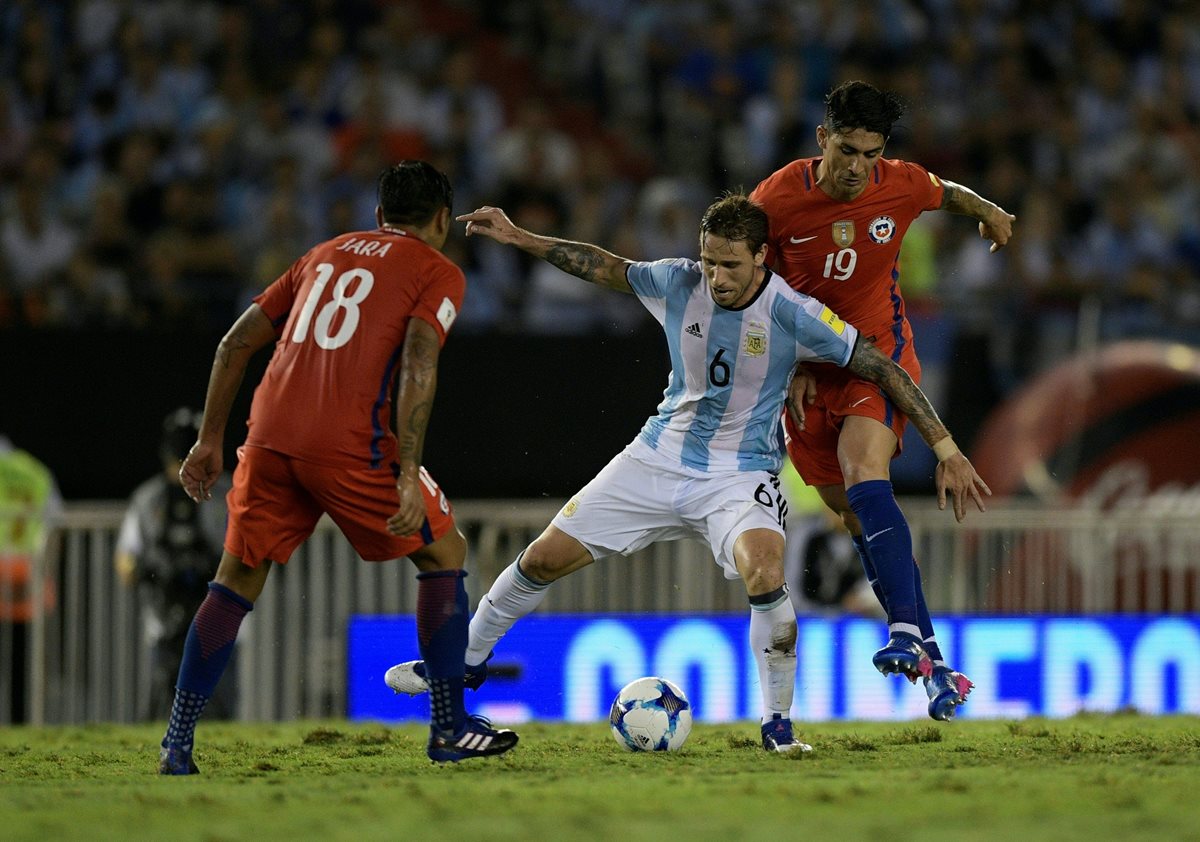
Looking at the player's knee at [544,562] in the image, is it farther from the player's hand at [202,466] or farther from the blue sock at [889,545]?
the player's hand at [202,466]

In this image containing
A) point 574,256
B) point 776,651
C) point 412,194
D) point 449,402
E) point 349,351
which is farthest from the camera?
point 449,402

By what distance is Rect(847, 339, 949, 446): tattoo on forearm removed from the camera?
7289 mm

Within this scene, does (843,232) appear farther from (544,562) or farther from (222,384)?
(222,384)

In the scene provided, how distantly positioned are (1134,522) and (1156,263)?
3794 millimetres

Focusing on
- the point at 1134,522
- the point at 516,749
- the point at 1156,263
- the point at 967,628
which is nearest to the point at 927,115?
the point at 1156,263

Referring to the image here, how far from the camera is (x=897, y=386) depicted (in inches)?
288

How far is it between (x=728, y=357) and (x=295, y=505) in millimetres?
1899

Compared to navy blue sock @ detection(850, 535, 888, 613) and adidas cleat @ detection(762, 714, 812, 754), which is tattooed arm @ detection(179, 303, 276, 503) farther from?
navy blue sock @ detection(850, 535, 888, 613)

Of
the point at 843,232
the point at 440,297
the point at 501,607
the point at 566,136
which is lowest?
the point at 501,607

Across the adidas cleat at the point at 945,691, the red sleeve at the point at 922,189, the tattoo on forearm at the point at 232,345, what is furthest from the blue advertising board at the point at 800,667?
the tattoo on forearm at the point at 232,345

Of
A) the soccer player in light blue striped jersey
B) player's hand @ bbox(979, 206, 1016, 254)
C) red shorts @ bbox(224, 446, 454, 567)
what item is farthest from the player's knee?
player's hand @ bbox(979, 206, 1016, 254)

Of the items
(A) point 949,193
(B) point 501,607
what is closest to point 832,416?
(A) point 949,193

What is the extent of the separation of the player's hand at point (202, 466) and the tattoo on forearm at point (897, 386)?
2.56 metres

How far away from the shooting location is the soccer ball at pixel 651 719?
24.3 feet
